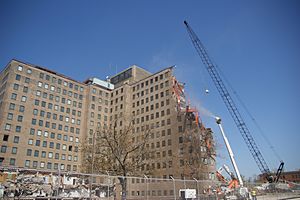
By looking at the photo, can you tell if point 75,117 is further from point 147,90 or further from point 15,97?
point 147,90

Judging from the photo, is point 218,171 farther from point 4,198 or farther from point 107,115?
point 107,115

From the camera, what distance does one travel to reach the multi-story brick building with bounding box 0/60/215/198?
7576 cm

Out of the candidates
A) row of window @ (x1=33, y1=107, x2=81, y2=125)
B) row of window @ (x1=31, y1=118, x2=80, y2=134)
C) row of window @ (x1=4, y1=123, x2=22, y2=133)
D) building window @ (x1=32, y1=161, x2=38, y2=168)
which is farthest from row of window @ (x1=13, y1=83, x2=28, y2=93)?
building window @ (x1=32, y1=161, x2=38, y2=168)

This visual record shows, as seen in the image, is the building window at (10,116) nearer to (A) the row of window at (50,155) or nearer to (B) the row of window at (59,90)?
(A) the row of window at (50,155)

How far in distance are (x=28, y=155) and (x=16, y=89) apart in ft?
70.9

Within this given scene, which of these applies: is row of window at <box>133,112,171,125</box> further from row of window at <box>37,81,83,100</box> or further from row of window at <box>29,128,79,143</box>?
row of window at <box>37,81,83,100</box>

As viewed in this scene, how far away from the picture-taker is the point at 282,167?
97.6 meters

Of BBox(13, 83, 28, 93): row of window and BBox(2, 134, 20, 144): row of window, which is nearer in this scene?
BBox(2, 134, 20, 144): row of window

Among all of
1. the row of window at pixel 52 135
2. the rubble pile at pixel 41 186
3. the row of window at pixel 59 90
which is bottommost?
the rubble pile at pixel 41 186

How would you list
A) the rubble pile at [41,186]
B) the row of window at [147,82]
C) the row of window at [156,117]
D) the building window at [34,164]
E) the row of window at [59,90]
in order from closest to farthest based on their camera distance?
the rubble pile at [41,186], the building window at [34,164], the row of window at [156,117], the row of window at [59,90], the row of window at [147,82]

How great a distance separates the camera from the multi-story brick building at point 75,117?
75763mm

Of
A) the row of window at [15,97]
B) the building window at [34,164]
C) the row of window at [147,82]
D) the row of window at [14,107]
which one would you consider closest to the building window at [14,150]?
the building window at [34,164]

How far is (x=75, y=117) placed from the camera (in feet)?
314

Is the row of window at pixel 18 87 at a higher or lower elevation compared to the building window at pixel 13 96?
higher
